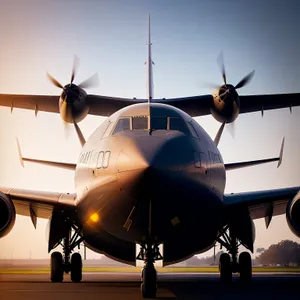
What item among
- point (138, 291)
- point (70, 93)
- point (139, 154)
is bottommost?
point (138, 291)

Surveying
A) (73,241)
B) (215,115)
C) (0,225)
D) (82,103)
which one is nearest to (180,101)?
(215,115)

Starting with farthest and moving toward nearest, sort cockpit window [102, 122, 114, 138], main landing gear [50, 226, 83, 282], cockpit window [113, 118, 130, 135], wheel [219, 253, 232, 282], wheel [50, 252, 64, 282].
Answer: wheel [219, 253, 232, 282], wheel [50, 252, 64, 282], main landing gear [50, 226, 83, 282], cockpit window [102, 122, 114, 138], cockpit window [113, 118, 130, 135]

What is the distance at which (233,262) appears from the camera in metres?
17.6

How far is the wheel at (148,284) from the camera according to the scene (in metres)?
11.0

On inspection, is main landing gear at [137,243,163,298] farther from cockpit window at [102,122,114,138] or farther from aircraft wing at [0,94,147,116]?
aircraft wing at [0,94,147,116]

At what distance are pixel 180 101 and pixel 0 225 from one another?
43.2 feet

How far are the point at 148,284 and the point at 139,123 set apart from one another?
11.2ft

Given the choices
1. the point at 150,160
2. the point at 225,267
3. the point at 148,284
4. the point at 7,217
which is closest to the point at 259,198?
the point at 225,267

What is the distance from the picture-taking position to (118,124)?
42.7 feet

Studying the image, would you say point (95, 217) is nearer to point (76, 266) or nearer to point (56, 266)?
point (56, 266)

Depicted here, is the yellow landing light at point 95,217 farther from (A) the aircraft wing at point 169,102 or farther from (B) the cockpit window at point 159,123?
(A) the aircraft wing at point 169,102

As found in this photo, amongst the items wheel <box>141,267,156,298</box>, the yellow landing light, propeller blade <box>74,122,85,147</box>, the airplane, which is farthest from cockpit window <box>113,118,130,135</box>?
propeller blade <box>74,122,85,147</box>

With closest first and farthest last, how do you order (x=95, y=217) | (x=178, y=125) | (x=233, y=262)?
(x=95, y=217)
(x=178, y=125)
(x=233, y=262)

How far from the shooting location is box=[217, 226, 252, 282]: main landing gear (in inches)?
669
